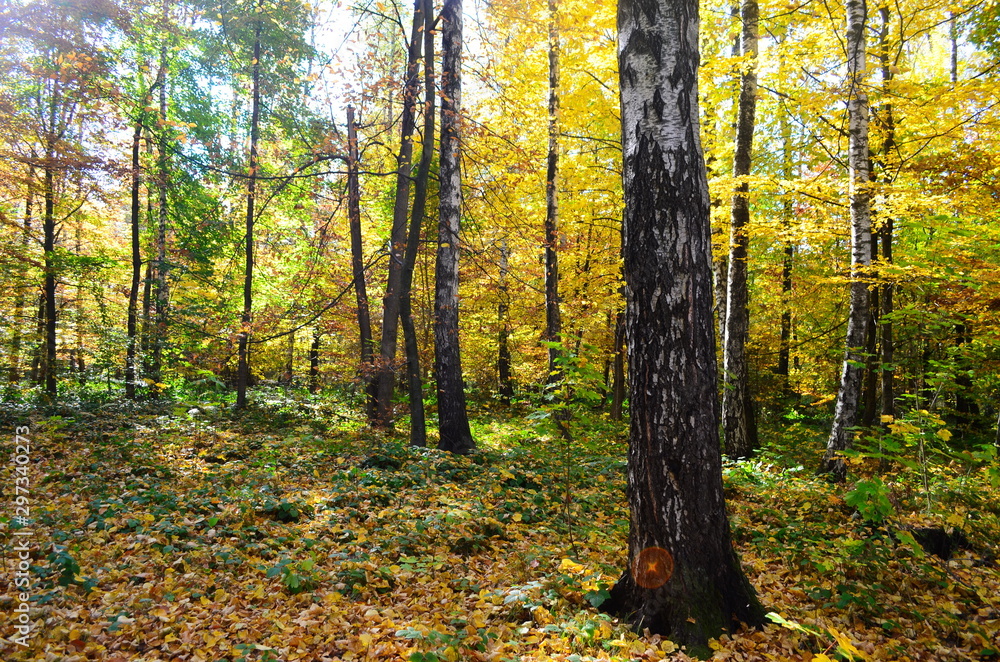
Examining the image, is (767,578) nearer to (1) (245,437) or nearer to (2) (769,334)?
(1) (245,437)

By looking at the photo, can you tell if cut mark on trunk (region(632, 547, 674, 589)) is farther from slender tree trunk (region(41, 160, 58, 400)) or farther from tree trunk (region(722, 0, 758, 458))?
slender tree trunk (region(41, 160, 58, 400))

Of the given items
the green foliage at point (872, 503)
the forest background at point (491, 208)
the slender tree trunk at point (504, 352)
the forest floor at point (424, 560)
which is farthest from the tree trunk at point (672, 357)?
the slender tree trunk at point (504, 352)

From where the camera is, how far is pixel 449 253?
8.45 meters

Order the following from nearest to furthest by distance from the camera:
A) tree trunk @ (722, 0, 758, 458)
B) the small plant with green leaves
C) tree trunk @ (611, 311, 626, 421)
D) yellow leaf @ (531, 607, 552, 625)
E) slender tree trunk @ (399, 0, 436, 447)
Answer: yellow leaf @ (531, 607, 552, 625), the small plant with green leaves, slender tree trunk @ (399, 0, 436, 447), tree trunk @ (722, 0, 758, 458), tree trunk @ (611, 311, 626, 421)

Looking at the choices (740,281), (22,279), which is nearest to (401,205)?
(740,281)

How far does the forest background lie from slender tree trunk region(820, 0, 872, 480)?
209 mm

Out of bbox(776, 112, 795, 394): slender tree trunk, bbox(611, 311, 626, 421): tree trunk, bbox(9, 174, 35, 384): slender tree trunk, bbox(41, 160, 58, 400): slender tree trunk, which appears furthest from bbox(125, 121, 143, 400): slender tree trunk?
bbox(776, 112, 795, 394): slender tree trunk

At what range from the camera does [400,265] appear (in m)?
8.89

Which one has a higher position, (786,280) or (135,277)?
(786,280)

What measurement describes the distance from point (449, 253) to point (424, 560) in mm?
5158

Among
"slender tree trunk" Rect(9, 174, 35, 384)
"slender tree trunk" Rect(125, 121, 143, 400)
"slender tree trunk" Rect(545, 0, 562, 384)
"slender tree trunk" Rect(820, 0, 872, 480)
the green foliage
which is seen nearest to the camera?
the green foliage

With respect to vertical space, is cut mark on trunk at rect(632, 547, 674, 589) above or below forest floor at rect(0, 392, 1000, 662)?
above

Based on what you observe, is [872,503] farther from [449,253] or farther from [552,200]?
[552,200]

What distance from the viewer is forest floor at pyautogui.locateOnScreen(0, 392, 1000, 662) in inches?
124
